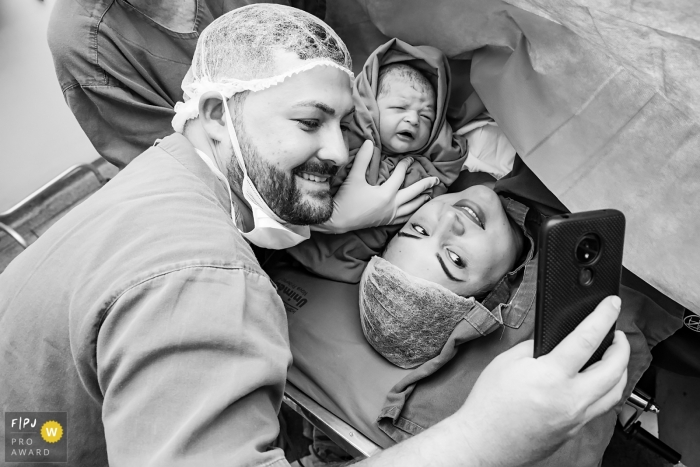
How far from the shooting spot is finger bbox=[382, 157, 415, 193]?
4.89 ft

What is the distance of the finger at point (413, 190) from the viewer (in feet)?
4.96

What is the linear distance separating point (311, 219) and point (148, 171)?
0.36 metres

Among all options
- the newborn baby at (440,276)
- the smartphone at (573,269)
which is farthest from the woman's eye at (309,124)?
the smartphone at (573,269)

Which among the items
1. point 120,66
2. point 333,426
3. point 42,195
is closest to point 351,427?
point 333,426

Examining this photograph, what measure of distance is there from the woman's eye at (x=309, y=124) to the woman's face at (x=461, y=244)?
0.41 m

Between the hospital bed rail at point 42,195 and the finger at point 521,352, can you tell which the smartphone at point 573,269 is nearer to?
the finger at point 521,352

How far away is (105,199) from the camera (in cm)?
103

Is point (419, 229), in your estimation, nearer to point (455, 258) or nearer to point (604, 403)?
point (455, 258)

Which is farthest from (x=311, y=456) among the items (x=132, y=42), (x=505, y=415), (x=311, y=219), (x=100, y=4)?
(x=100, y=4)

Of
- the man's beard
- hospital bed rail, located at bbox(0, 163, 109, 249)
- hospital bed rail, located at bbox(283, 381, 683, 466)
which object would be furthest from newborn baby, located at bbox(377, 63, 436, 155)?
hospital bed rail, located at bbox(0, 163, 109, 249)

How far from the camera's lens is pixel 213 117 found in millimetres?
1245

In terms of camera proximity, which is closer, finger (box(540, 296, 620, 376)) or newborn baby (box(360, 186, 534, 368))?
finger (box(540, 296, 620, 376))

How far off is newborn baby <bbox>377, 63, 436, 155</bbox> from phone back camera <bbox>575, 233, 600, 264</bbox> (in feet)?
2.68

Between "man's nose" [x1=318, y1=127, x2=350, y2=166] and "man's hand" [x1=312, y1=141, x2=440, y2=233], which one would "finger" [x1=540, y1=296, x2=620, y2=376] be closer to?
"man's nose" [x1=318, y1=127, x2=350, y2=166]
